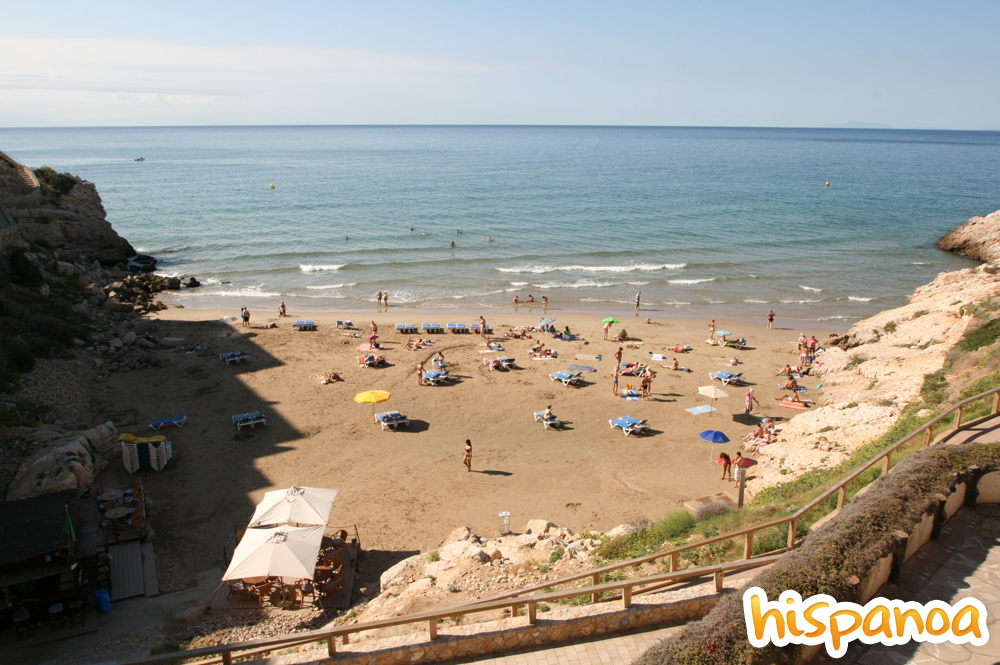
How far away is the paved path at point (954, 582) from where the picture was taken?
5.51 metres

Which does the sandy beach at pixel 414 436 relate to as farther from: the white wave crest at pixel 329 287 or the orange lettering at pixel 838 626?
the white wave crest at pixel 329 287

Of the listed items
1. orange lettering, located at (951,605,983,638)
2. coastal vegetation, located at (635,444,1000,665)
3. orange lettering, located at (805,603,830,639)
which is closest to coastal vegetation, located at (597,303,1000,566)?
coastal vegetation, located at (635,444,1000,665)

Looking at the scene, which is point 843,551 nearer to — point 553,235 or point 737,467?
point 737,467

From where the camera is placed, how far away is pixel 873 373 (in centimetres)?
1934

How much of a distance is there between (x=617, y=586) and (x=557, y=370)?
54.2ft

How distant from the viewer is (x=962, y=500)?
7.68 metres

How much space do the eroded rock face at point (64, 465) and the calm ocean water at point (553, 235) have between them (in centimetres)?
1876

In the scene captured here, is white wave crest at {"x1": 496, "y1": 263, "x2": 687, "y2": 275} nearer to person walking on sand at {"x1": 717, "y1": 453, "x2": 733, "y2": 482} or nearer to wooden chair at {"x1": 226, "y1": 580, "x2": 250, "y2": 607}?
person walking on sand at {"x1": 717, "y1": 453, "x2": 733, "y2": 482}

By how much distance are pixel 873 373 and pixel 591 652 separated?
1721cm

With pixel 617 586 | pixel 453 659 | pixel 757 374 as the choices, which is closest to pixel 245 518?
pixel 453 659

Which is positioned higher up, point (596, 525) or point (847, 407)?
point (847, 407)

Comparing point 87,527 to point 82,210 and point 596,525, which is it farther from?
point 82,210

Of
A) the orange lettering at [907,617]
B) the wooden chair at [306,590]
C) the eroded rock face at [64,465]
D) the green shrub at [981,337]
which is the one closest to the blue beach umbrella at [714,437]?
the green shrub at [981,337]

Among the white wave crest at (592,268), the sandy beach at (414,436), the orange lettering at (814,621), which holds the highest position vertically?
the orange lettering at (814,621)
